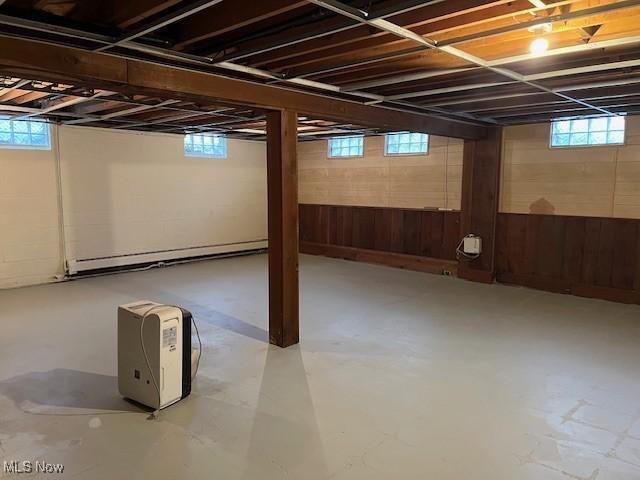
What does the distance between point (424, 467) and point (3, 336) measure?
159 inches

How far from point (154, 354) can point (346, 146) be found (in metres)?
6.63

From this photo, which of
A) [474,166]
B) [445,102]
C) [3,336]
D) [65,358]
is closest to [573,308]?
[474,166]

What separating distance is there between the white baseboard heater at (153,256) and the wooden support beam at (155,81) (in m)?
4.51

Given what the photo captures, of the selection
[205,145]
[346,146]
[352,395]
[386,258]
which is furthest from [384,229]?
[352,395]

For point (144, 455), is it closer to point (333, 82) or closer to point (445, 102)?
point (333, 82)

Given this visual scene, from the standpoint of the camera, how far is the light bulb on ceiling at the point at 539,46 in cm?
295

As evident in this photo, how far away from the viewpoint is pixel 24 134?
6559 millimetres

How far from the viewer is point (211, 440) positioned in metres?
2.70

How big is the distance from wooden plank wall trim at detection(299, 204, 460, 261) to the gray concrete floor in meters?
1.97

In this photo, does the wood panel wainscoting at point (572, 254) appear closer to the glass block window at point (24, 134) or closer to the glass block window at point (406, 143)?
the glass block window at point (406, 143)

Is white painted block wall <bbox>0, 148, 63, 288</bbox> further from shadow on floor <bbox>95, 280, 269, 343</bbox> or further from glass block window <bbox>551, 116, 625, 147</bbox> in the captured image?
glass block window <bbox>551, 116, 625, 147</bbox>

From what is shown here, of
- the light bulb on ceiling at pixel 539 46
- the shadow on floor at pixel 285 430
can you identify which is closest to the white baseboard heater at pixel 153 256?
the shadow on floor at pixel 285 430

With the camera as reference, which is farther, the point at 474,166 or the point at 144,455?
the point at 474,166

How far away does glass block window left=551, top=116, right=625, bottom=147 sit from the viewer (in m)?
5.80
